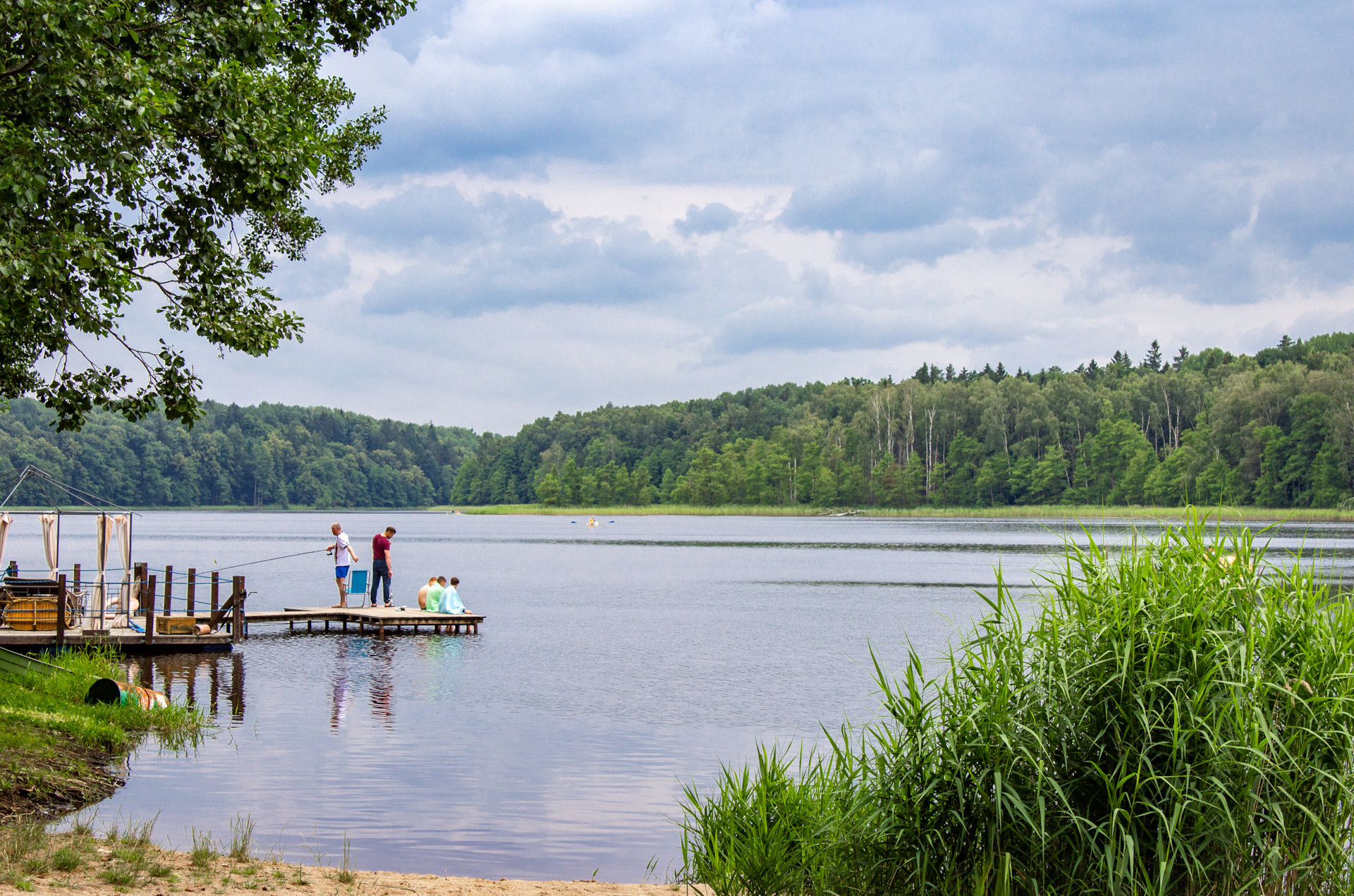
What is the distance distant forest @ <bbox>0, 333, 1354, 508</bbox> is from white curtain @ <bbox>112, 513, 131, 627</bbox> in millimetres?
82749

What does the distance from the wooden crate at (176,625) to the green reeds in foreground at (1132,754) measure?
1712 centimetres

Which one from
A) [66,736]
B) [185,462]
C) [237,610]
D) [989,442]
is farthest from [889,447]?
[66,736]

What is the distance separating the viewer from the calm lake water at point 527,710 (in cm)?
977

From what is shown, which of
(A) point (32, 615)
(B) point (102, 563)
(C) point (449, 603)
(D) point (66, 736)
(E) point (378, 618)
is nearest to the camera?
(D) point (66, 736)

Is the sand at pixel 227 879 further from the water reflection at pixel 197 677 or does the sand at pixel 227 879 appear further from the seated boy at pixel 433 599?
the seated boy at pixel 433 599

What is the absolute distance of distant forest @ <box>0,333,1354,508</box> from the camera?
324ft

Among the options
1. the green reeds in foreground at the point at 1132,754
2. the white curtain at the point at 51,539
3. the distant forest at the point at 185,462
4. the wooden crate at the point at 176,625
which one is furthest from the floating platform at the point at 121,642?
the distant forest at the point at 185,462

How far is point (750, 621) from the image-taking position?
1132 inches

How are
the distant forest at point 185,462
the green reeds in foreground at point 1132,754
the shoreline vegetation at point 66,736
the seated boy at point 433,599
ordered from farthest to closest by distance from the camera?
the distant forest at point 185,462 → the seated boy at point 433,599 → the shoreline vegetation at point 66,736 → the green reeds in foreground at point 1132,754

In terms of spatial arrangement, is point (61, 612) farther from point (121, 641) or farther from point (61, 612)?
point (121, 641)

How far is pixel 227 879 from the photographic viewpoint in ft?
23.5

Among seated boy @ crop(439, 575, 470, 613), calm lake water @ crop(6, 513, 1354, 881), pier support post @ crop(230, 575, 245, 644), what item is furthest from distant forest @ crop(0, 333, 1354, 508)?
pier support post @ crop(230, 575, 245, 644)

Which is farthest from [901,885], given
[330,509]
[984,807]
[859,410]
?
[330,509]

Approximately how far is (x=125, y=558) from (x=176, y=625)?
5.63ft
